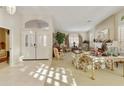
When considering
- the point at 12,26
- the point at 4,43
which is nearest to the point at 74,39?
the point at 4,43

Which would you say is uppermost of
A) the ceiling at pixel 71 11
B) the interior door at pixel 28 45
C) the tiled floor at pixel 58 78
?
the ceiling at pixel 71 11

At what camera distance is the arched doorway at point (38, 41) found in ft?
34.9

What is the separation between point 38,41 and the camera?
1077cm

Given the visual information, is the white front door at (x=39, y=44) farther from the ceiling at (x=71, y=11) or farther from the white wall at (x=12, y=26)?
the ceiling at (x=71, y=11)

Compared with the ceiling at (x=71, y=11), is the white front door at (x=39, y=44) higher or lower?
lower

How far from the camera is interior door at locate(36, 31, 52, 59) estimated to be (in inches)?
423

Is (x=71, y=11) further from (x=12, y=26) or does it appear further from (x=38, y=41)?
(x=12, y=26)

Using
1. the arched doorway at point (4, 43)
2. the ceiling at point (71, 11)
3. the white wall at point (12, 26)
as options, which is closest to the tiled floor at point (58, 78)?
the white wall at point (12, 26)

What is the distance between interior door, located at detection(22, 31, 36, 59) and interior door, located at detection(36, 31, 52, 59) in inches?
13.1

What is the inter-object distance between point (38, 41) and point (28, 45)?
0.72 metres
